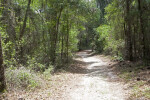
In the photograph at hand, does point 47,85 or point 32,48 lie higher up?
point 32,48

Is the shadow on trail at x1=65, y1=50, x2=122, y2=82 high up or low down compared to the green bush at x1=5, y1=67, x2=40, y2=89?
down

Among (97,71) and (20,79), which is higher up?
(20,79)

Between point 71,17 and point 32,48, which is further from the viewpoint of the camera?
point 71,17

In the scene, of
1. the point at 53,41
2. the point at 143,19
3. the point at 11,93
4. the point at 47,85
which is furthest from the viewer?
the point at 53,41

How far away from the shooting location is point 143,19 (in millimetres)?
10711

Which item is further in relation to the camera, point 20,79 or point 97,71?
point 97,71

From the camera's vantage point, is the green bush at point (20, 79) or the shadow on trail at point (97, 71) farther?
the shadow on trail at point (97, 71)

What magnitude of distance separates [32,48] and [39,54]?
1393 millimetres

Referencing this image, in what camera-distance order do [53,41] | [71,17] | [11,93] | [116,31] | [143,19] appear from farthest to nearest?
[116,31]
[71,17]
[53,41]
[143,19]
[11,93]

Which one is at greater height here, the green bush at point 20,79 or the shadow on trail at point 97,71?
the green bush at point 20,79

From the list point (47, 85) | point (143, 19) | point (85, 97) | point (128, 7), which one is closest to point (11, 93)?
point (47, 85)

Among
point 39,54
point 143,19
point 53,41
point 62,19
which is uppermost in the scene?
point 62,19

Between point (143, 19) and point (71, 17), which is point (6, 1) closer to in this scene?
point (71, 17)

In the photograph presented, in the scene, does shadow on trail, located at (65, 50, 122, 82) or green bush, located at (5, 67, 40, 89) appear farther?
shadow on trail, located at (65, 50, 122, 82)
